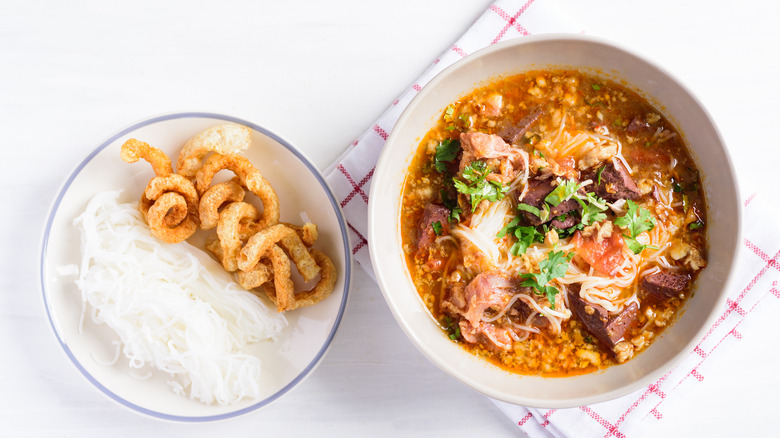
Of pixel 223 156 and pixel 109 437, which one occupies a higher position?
pixel 223 156

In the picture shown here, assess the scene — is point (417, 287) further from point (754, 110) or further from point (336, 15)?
point (754, 110)

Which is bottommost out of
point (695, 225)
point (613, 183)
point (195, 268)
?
point (195, 268)

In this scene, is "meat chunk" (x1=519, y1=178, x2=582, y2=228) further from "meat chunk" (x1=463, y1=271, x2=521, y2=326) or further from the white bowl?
the white bowl

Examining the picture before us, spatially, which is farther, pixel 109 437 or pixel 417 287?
pixel 109 437

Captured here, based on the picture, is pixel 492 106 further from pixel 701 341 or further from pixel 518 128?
pixel 701 341

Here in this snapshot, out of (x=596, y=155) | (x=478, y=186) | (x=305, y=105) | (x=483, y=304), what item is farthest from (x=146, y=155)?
(x=596, y=155)

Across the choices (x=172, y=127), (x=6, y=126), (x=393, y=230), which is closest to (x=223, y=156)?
(x=172, y=127)
